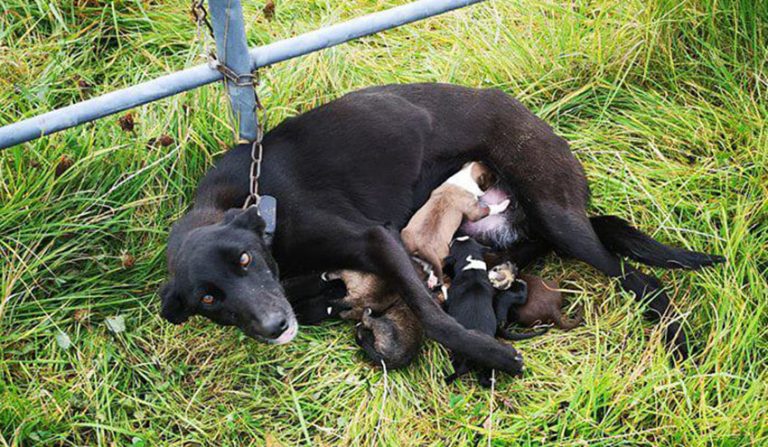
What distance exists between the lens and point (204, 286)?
3.15 metres

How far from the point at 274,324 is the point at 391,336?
21.9 inches

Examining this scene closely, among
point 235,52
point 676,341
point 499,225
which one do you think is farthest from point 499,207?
point 235,52

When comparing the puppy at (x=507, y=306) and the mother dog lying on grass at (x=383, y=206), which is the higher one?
the mother dog lying on grass at (x=383, y=206)

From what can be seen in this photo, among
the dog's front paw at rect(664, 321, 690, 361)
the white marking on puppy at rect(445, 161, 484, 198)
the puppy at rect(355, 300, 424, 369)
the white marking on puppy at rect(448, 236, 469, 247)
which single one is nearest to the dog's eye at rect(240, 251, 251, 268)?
the puppy at rect(355, 300, 424, 369)

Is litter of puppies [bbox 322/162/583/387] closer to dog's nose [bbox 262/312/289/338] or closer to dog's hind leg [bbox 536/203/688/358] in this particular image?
dog's hind leg [bbox 536/203/688/358]

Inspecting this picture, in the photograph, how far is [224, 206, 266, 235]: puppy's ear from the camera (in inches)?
130

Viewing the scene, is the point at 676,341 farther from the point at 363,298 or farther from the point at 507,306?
the point at 363,298

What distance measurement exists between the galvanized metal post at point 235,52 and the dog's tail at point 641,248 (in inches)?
64.7

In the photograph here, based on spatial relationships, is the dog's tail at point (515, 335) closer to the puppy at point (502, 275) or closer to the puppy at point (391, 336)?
the puppy at point (502, 275)

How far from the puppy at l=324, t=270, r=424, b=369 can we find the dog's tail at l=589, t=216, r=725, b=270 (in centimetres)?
96

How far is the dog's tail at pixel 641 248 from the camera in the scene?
351 centimetres

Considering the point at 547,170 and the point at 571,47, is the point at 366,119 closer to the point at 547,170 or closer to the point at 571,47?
the point at 547,170

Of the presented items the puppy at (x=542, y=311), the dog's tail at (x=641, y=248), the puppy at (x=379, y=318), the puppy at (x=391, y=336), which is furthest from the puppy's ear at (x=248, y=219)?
the dog's tail at (x=641, y=248)

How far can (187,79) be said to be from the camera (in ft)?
11.3
